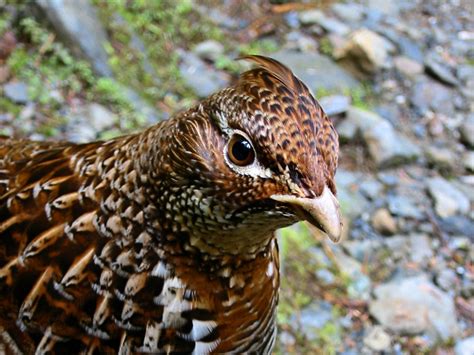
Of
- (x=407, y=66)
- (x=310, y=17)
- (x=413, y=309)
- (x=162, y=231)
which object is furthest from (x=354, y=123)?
(x=162, y=231)

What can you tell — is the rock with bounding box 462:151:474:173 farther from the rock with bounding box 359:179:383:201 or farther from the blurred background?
the rock with bounding box 359:179:383:201

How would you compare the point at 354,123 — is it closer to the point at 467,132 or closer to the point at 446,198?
the point at 446,198

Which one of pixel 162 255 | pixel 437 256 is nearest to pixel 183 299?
pixel 162 255

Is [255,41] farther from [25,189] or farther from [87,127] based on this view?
[25,189]

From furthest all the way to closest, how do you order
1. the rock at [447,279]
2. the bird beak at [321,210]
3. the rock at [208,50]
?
1. the rock at [208,50]
2. the rock at [447,279]
3. the bird beak at [321,210]

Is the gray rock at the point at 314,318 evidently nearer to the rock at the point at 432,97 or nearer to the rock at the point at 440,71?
the rock at the point at 432,97

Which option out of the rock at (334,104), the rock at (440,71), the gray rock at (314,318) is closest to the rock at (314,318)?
the gray rock at (314,318)
